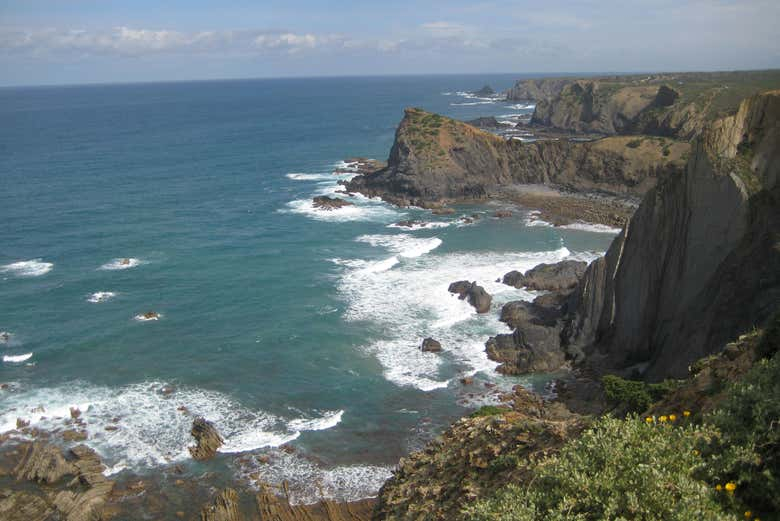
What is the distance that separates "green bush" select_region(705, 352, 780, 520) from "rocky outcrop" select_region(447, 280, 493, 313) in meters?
36.3

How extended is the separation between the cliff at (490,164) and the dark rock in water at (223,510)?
59064mm

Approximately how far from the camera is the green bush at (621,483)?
1006cm

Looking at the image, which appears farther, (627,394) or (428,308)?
(428,308)

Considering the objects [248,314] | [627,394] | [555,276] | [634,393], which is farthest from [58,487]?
[555,276]

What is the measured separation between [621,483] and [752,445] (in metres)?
2.33

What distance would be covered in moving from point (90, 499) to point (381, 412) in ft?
A: 50.2

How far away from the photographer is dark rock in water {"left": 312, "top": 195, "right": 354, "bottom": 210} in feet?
264

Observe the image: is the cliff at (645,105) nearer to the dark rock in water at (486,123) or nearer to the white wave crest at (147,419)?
the dark rock in water at (486,123)

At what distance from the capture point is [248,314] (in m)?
48.5

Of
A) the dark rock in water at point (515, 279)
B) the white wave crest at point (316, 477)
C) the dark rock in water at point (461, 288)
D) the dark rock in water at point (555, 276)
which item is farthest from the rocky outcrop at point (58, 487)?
the dark rock in water at point (555, 276)

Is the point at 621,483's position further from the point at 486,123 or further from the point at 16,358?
the point at 486,123

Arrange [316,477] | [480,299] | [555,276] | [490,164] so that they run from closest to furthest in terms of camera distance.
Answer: [316,477] < [480,299] < [555,276] < [490,164]

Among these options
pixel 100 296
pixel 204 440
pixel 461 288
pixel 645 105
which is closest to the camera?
pixel 204 440

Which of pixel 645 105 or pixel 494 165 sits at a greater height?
pixel 645 105
